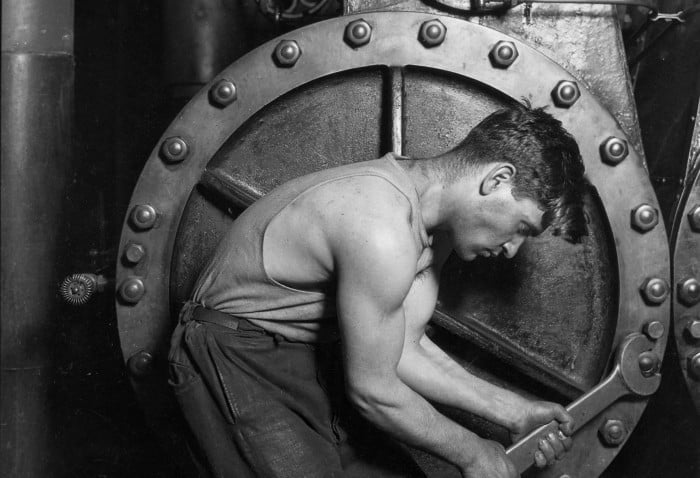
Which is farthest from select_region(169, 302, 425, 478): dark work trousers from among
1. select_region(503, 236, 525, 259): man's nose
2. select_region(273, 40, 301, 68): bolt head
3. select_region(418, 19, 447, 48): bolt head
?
select_region(418, 19, 447, 48): bolt head

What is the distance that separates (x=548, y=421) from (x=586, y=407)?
86 millimetres

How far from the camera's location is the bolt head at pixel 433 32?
5.05ft

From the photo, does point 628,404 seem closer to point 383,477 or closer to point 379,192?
point 383,477

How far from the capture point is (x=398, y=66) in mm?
1568

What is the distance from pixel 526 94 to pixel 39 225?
3.83 feet

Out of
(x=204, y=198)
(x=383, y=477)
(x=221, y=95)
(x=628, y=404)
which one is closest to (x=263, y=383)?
(x=383, y=477)

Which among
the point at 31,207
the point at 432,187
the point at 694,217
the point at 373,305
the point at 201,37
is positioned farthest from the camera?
the point at 201,37

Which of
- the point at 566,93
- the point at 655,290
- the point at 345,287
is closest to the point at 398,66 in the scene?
the point at 566,93

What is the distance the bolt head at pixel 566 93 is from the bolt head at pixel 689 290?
0.45 meters

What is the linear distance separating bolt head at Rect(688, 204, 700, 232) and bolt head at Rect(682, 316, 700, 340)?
0.62 ft

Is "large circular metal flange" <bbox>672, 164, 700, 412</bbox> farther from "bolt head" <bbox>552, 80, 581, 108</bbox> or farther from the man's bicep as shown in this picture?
the man's bicep

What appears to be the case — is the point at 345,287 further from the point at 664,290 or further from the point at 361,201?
the point at 664,290

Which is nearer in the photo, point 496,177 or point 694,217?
point 496,177

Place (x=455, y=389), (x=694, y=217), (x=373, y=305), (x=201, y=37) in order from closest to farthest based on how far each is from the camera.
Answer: (x=373, y=305), (x=455, y=389), (x=694, y=217), (x=201, y=37)
